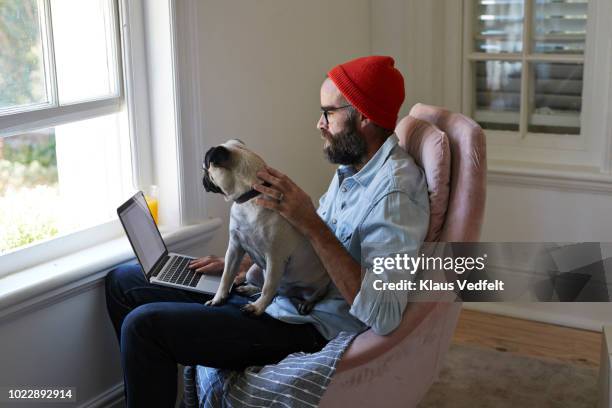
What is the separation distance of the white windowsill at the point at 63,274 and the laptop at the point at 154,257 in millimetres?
148

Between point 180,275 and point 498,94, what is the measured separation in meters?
1.77

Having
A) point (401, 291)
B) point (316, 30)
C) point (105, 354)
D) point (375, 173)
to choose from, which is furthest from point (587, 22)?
point (105, 354)

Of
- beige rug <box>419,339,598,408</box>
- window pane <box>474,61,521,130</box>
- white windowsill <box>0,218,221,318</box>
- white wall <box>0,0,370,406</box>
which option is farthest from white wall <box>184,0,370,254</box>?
beige rug <box>419,339,598,408</box>

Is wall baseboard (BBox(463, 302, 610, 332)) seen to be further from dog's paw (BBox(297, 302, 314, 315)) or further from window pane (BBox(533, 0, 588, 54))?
dog's paw (BBox(297, 302, 314, 315))

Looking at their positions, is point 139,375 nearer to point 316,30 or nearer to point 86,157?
point 86,157

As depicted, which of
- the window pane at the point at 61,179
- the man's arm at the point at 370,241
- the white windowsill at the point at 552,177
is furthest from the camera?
the white windowsill at the point at 552,177

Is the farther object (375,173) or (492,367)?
(492,367)

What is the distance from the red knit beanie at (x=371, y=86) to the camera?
1984 mm

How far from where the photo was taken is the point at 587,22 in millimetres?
3068

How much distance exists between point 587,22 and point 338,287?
1777mm

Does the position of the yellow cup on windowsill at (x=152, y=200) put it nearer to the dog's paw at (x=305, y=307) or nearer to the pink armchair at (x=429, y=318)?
the dog's paw at (x=305, y=307)

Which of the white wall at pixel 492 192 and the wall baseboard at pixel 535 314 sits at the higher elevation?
the white wall at pixel 492 192

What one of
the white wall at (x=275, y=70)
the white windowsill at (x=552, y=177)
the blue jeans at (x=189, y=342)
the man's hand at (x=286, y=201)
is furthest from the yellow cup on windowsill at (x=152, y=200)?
the white windowsill at (x=552, y=177)

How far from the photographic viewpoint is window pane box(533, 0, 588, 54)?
3.10m
